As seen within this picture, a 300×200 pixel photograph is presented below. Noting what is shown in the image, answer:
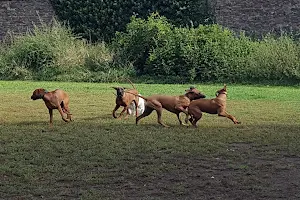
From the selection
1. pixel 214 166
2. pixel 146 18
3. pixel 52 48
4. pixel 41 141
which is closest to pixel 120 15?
pixel 146 18

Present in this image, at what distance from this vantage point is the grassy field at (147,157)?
19.6ft

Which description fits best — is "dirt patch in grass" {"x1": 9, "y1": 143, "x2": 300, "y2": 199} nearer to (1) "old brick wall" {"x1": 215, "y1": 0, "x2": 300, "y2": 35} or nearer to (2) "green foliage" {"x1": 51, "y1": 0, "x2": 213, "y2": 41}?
(1) "old brick wall" {"x1": 215, "y1": 0, "x2": 300, "y2": 35}

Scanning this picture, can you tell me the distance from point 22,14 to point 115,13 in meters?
3.76

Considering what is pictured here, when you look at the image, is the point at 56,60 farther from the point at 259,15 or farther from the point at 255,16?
the point at 259,15

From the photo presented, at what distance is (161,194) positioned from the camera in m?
5.82

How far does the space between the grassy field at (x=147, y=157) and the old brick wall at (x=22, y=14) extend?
540 inches

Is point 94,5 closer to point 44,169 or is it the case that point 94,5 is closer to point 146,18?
point 146,18

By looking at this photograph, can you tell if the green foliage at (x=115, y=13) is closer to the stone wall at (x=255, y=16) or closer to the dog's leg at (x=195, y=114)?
the stone wall at (x=255, y=16)

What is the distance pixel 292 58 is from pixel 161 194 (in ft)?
45.1

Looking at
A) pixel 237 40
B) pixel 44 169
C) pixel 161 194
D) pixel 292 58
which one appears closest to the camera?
pixel 161 194

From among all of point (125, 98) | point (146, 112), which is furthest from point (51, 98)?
point (146, 112)

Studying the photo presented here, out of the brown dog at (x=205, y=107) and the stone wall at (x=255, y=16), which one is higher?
the stone wall at (x=255, y=16)

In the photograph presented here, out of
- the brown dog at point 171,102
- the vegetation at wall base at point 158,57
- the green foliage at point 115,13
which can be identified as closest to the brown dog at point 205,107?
the brown dog at point 171,102

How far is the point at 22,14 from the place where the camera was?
81.0 feet
